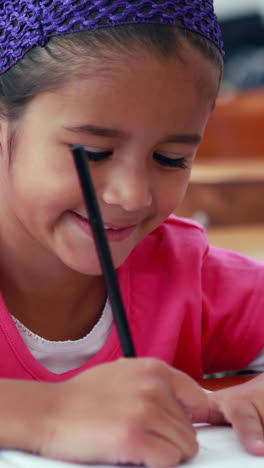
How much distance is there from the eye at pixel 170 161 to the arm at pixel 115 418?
19 centimetres

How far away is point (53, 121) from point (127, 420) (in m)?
0.25

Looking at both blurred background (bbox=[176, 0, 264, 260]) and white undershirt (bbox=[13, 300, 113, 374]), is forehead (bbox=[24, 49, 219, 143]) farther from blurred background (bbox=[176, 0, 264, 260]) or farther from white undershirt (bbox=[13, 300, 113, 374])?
blurred background (bbox=[176, 0, 264, 260])

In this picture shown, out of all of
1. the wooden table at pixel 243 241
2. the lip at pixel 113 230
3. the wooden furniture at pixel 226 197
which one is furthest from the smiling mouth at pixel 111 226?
the wooden furniture at pixel 226 197

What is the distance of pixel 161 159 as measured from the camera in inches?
27.1

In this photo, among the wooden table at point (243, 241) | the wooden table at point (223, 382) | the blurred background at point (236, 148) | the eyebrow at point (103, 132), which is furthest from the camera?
the blurred background at point (236, 148)

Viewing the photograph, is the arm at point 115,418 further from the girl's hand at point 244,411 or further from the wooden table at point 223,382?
the wooden table at point 223,382

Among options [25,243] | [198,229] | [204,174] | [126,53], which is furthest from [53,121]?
Result: [204,174]

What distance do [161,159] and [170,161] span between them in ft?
0.03

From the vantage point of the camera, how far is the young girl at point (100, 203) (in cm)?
55

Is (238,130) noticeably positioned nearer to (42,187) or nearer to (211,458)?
(42,187)

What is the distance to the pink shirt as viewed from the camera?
0.86 m

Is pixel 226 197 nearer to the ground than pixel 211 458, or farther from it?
nearer to the ground

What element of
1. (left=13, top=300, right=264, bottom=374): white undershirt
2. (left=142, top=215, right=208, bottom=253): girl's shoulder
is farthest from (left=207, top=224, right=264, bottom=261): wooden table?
(left=13, top=300, right=264, bottom=374): white undershirt

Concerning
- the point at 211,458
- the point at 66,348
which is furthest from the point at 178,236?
the point at 211,458
